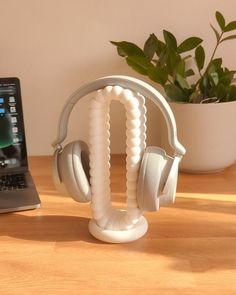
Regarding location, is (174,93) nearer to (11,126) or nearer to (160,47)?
(160,47)

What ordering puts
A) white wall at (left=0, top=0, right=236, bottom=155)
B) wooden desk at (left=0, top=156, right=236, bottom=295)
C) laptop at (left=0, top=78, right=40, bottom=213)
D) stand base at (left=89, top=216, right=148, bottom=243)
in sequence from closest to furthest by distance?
wooden desk at (left=0, top=156, right=236, bottom=295)
stand base at (left=89, top=216, right=148, bottom=243)
laptop at (left=0, top=78, right=40, bottom=213)
white wall at (left=0, top=0, right=236, bottom=155)

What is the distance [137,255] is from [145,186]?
0.12m

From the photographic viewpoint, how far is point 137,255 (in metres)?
0.60

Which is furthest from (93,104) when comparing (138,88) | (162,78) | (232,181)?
(232,181)

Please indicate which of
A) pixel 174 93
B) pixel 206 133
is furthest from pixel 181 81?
pixel 206 133

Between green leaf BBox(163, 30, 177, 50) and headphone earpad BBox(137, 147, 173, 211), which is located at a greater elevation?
green leaf BBox(163, 30, 177, 50)

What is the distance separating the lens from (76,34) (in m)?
0.97

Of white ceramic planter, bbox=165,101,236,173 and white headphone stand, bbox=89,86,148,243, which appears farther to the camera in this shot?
white ceramic planter, bbox=165,101,236,173

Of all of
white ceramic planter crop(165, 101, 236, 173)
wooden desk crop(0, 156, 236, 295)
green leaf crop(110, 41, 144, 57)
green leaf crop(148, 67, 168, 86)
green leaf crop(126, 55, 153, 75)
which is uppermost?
green leaf crop(110, 41, 144, 57)

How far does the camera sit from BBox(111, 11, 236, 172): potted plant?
0.85 metres

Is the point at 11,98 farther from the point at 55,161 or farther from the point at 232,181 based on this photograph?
the point at 232,181

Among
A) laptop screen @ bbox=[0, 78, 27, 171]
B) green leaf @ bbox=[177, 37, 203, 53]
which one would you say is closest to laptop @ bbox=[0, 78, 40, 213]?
laptop screen @ bbox=[0, 78, 27, 171]

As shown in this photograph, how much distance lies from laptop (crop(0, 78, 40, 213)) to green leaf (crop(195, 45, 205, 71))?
429 millimetres

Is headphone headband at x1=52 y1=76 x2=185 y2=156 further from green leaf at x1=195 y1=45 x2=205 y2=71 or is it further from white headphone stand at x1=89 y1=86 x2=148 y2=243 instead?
green leaf at x1=195 y1=45 x2=205 y2=71
